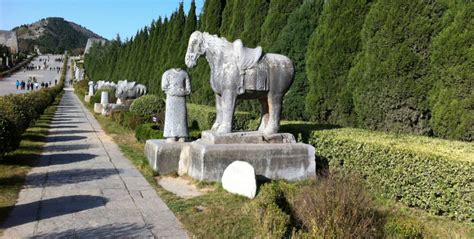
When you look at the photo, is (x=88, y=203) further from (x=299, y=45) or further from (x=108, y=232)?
(x=299, y=45)

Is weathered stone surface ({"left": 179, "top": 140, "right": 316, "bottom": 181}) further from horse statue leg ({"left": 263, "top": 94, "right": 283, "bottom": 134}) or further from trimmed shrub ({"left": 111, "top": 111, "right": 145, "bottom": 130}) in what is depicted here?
trimmed shrub ({"left": 111, "top": 111, "right": 145, "bottom": 130})

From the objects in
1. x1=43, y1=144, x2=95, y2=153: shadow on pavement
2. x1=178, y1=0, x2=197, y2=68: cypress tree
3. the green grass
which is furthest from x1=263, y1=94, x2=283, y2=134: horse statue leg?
x1=178, y1=0, x2=197, y2=68: cypress tree

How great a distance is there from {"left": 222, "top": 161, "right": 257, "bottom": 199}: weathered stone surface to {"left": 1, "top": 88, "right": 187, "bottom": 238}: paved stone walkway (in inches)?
45.7

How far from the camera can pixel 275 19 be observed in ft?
53.3

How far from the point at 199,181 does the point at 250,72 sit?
2113 mm

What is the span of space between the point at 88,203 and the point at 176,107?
140 inches

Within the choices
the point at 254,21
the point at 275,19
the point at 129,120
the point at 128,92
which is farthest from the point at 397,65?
the point at 128,92

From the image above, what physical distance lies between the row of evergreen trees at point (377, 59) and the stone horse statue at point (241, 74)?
2.53m

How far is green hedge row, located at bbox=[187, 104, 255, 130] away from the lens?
Result: 13263mm

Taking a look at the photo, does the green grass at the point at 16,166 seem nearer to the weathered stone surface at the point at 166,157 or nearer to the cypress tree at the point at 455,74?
the weathered stone surface at the point at 166,157

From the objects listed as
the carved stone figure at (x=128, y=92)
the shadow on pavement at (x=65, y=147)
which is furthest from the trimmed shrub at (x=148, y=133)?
the carved stone figure at (x=128, y=92)

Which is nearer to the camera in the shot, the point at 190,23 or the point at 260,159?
the point at 260,159

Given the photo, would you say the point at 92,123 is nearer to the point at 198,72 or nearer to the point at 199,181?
the point at 198,72

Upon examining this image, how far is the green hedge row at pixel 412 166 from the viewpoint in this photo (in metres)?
5.95
